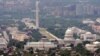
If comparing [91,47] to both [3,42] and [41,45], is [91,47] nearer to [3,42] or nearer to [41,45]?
[41,45]

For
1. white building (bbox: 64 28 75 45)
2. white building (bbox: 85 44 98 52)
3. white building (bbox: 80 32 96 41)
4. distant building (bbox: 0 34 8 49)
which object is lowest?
white building (bbox: 80 32 96 41)

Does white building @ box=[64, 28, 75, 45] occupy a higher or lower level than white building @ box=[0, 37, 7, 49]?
lower

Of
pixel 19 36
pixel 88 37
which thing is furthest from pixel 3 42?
pixel 88 37

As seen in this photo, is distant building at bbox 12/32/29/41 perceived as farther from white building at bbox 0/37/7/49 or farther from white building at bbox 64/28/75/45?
white building at bbox 64/28/75/45

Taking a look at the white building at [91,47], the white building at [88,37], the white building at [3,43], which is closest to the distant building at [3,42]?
the white building at [3,43]

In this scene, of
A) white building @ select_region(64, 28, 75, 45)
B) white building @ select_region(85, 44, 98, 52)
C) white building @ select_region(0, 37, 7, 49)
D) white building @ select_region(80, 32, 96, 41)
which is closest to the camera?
white building @ select_region(85, 44, 98, 52)

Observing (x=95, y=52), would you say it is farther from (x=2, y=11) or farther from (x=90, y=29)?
(x=2, y=11)

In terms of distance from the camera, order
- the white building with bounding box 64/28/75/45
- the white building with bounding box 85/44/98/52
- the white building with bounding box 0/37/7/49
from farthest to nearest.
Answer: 1. the white building with bounding box 64/28/75/45
2. the white building with bounding box 0/37/7/49
3. the white building with bounding box 85/44/98/52

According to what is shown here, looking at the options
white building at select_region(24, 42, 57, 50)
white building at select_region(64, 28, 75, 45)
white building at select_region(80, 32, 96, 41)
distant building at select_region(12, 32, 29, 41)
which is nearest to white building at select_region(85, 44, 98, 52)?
white building at select_region(24, 42, 57, 50)

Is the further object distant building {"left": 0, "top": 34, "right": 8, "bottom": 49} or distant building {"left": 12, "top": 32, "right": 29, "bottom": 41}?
distant building {"left": 12, "top": 32, "right": 29, "bottom": 41}

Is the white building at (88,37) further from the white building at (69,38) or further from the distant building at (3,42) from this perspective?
the distant building at (3,42)

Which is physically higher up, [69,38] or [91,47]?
[91,47]
